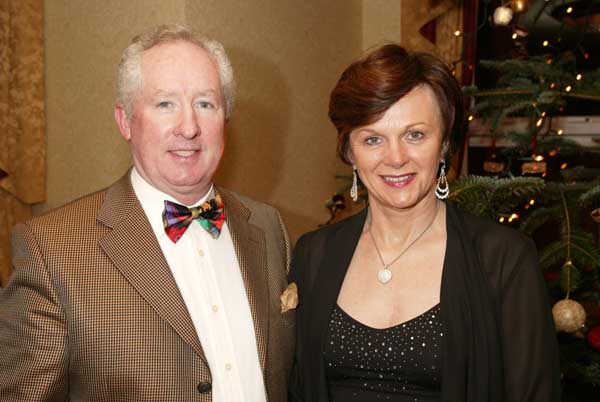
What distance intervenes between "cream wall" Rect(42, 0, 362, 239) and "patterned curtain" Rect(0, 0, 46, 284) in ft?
0.26

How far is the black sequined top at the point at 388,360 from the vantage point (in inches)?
72.2

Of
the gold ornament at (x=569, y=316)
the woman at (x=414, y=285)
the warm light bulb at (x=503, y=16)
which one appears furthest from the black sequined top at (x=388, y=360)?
the warm light bulb at (x=503, y=16)

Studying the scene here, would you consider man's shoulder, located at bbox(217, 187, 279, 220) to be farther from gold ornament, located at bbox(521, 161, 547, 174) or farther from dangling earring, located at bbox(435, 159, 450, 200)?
gold ornament, located at bbox(521, 161, 547, 174)

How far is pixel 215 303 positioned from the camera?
5.90 feet

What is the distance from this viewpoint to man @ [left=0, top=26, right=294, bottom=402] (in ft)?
5.16

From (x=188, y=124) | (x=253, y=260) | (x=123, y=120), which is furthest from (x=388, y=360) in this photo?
(x=123, y=120)

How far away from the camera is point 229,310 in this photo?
5.99ft

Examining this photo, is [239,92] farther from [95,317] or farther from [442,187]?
[95,317]

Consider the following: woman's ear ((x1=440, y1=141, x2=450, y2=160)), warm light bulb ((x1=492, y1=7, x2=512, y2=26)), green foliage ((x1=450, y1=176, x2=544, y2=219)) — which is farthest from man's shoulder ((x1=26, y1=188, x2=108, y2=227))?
warm light bulb ((x1=492, y1=7, x2=512, y2=26))

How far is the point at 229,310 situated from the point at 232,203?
41 centimetres

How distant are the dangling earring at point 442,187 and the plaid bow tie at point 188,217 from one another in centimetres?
70

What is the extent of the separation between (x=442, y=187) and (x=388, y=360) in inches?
23.3

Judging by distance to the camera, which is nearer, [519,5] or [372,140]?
[372,140]

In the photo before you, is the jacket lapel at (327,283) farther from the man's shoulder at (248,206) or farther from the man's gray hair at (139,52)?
the man's gray hair at (139,52)
